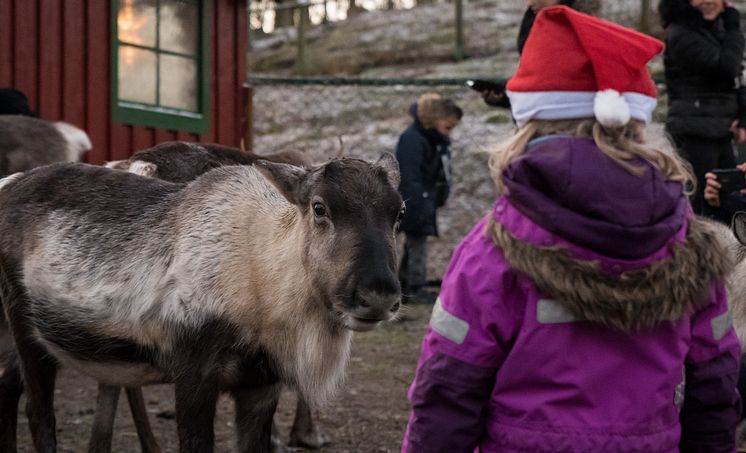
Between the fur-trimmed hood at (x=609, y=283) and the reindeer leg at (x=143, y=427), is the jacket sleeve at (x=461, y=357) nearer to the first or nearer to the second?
the fur-trimmed hood at (x=609, y=283)

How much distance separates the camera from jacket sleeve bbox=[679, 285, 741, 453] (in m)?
2.81

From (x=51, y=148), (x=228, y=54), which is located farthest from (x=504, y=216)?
(x=228, y=54)

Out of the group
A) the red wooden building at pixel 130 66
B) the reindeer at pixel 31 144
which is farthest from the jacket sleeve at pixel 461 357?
the red wooden building at pixel 130 66

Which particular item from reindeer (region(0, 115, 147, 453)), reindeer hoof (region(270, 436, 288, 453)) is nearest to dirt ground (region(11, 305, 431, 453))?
reindeer hoof (region(270, 436, 288, 453))

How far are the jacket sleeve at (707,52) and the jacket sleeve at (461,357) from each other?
4759mm

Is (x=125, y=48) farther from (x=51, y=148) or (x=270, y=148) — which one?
(x=270, y=148)

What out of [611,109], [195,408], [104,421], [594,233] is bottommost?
[104,421]

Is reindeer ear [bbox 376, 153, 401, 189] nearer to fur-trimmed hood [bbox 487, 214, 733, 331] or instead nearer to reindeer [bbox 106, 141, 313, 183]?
reindeer [bbox 106, 141, 313, 183]

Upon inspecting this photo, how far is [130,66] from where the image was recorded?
10.4m

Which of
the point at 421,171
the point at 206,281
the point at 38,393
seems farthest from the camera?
the point at 421,171

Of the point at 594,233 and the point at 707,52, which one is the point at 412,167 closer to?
the point at 707,52

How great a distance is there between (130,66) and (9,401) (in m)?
5.58

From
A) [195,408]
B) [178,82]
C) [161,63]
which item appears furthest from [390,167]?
[178,82]

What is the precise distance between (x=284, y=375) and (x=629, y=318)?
6.66 feet
